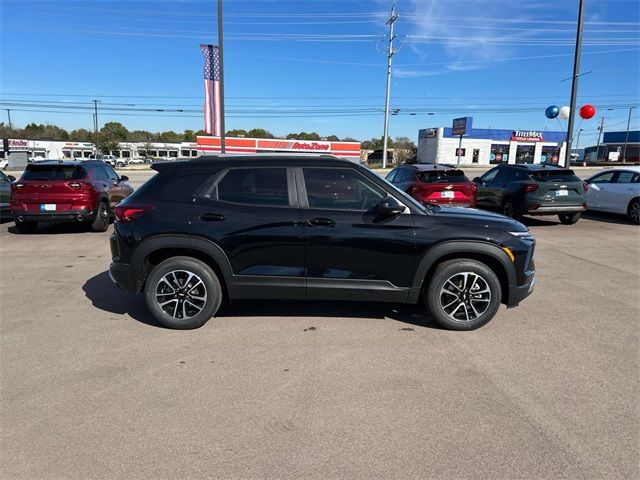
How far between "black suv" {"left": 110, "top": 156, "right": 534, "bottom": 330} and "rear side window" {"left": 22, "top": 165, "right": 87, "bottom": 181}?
20.8 feet

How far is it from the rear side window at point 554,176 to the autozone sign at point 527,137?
68496 mm

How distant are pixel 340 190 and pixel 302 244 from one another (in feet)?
2.23

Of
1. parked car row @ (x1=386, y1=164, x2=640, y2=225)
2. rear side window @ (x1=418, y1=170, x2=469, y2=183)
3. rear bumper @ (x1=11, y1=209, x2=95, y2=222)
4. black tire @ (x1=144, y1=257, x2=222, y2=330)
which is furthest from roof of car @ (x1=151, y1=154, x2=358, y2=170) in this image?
rear side window @ (x1=418, y1=170, x2=469, y2=183)

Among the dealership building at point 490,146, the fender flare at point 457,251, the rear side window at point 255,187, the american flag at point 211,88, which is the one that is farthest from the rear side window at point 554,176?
the dealership building at point 490,146

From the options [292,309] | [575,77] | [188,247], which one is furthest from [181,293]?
[575,77]

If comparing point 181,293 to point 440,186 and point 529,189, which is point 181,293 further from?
point 529,189

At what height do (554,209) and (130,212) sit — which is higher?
(130,212)

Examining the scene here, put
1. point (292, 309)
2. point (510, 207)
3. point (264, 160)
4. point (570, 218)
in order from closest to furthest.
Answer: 1. point (264, 160)
2. point (292, 309)
3. point (510, 207)
4. point (570, 218)

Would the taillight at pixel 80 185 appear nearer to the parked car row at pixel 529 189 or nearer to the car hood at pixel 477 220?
the parked car row at pixel 529 189

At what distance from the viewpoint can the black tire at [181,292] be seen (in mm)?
4633

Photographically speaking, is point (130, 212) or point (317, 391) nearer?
point (317, 391)

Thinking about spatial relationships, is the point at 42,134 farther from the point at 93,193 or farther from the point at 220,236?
the point at 220,236

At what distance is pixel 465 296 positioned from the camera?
183 inches

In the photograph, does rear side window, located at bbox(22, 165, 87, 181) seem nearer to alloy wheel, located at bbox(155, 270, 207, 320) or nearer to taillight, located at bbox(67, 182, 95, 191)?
taillight, located at bbox(67, 182, 95, 191)
